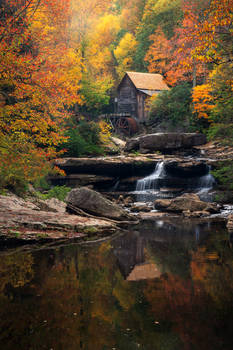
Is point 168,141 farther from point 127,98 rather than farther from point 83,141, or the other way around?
A: point 127,98

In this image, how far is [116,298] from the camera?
188 inches

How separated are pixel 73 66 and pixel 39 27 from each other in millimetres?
5037

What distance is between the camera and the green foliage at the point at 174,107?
31.2 m

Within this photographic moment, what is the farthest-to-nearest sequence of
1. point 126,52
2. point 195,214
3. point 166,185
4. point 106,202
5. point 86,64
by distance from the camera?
point 126,52
point 86,64
point 166,185
point 195,214
point 106,202

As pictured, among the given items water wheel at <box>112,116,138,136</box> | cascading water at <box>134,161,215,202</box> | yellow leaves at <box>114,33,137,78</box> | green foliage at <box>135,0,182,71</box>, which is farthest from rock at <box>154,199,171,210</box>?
yellow leaves at <box>114,33,137,78</box>

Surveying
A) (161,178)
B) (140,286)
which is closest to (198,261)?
(140,286)

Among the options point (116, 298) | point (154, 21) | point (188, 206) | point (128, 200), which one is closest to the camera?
point (116, 298)

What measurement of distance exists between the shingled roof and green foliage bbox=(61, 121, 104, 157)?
587 inches

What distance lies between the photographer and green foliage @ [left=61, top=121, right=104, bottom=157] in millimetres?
24188

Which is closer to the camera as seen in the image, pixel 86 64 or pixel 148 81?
pixel 86 64

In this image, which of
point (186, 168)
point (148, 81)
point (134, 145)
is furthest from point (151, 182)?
point (148, 81)

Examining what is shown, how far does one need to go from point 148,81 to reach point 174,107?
412 inches

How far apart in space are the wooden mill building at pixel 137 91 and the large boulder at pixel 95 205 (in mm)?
27041

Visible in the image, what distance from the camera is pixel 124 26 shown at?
172ft
